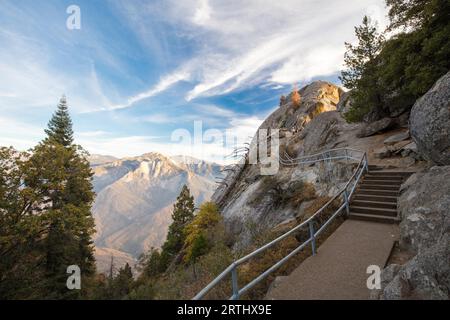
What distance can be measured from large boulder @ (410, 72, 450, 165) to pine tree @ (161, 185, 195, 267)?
101ft

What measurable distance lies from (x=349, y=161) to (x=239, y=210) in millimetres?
9484

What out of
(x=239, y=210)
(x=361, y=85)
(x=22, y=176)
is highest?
→ (x=361, y=85)

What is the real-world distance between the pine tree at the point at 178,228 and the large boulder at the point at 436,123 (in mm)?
30686

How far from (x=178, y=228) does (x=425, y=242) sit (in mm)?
34732

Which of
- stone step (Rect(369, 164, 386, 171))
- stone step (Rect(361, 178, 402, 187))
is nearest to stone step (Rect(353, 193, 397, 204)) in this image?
stone step (Rect(361, 178, 402, 187))

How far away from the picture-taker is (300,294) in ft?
13.8

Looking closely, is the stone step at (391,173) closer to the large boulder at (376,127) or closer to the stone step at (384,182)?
the stone step at (384,182)

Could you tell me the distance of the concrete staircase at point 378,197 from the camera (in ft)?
26.1

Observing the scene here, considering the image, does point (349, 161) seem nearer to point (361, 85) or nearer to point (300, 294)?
point (361, 85)

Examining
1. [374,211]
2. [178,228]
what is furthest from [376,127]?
[178,228]

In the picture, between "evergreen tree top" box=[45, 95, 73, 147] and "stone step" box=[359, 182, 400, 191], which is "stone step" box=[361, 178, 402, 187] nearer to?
"stone step" box=[359, 182, 400, 191]
